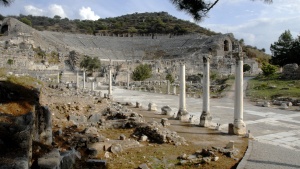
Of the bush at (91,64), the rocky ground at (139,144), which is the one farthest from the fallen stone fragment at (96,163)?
the bush at (91,64)

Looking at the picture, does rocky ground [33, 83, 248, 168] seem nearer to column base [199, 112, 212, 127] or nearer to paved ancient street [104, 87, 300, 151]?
column base [199, 112, 212, 127]

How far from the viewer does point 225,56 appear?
7662cm

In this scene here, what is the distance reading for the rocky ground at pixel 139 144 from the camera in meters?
9.09

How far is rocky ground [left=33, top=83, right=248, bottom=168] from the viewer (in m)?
Answer: 9.09

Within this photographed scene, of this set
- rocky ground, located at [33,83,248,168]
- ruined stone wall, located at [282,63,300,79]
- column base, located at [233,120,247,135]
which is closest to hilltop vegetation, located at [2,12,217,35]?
ruined stone wall, located at [282,63,300,79]

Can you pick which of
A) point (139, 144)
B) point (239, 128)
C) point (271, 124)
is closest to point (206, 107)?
point (239, 128)

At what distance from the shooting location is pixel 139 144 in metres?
11.1

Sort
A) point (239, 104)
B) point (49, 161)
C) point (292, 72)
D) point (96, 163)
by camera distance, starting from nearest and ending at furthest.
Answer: point (49, 161)
point (96, 163)
point (239, 104)
point (292, 72)

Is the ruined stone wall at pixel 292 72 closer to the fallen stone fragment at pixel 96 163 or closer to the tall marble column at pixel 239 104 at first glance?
the tall marble column at pixel 239 104

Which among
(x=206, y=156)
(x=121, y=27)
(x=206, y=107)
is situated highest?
(x=121, y=27)

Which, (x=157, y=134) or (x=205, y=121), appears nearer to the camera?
(x=157, y=134)

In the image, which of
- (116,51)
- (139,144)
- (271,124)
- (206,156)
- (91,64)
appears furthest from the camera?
(116,51)

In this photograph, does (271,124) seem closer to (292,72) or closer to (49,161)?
(49,161)

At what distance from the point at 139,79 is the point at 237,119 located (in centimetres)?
4106
